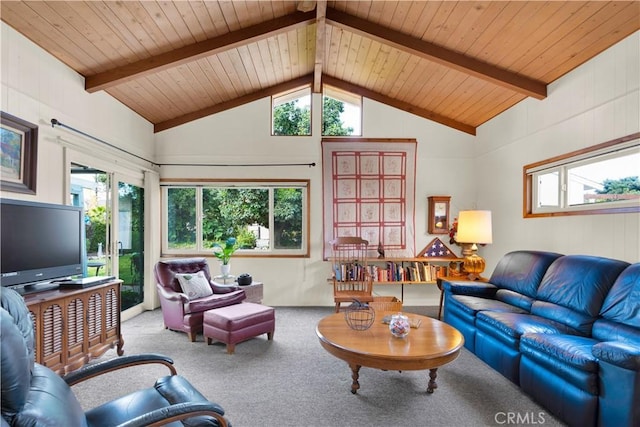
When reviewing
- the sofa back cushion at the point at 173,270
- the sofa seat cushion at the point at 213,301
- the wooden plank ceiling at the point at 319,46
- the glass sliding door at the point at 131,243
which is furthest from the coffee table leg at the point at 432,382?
the glass sliding door at the point at 131,243

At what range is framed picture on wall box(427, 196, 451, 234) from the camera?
16.3ft

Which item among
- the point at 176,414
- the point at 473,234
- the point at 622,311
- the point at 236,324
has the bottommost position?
the point at 236,324

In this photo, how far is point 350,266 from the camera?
4633 mm

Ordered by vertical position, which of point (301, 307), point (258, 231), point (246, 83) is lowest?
point (301, 307)

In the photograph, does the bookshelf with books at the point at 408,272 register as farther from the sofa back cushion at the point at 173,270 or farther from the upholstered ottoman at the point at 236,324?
the sofa back cushion at the point at 173,270

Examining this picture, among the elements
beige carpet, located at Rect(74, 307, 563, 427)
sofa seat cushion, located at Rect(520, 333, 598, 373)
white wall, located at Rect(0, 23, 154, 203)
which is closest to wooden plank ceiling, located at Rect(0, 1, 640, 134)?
white wall, located at Rect(0, 23, 154, 203)

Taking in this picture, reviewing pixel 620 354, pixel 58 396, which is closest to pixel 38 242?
pixel 58 396

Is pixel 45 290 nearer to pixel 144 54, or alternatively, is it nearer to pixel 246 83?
pixel 144 54

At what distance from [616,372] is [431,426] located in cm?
106

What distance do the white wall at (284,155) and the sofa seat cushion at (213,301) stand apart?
3.64 feet

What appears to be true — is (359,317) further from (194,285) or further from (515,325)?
(194,285)

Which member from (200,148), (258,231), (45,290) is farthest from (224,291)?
(200,148)

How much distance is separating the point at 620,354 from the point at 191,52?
13.8ft

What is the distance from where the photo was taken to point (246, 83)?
4.58 meters
